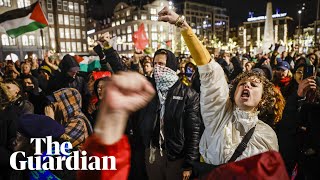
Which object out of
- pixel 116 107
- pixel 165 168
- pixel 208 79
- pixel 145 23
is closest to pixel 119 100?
pixel 116 107

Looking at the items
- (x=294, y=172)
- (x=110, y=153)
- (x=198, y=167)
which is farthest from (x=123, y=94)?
(x=294, y=172)

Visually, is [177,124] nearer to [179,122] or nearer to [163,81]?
[179,122]

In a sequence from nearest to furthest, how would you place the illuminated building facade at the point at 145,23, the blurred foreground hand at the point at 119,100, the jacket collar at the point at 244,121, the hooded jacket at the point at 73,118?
the blurred foreground hand at the point at 119,100, the jacket collar at the point at 244,121, the hooded jacket at the point at 73,118, the illuminated building facade at the point at 145,23

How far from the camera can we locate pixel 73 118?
3.36 metres

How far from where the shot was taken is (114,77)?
1055 mm

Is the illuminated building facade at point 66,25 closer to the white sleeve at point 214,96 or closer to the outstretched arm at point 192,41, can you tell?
the outstretched arm at point 192,41

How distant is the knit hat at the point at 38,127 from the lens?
2.19 m

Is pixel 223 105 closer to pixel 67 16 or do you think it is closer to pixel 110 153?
pixel 110 153

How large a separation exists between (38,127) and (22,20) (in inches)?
281

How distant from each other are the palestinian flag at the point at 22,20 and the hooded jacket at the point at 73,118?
17.2 ft

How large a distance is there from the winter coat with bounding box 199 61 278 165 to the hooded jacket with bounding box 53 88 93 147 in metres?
1.47

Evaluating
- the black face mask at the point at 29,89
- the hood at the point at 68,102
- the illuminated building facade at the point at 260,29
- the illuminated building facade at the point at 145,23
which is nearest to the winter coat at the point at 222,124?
the hood at the point at 68,102

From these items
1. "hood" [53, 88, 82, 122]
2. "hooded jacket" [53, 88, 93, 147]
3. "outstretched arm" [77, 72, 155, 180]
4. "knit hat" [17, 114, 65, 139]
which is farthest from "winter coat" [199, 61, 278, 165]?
"hood" [53, 88, 82, 122]

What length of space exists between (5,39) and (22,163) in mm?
56609
